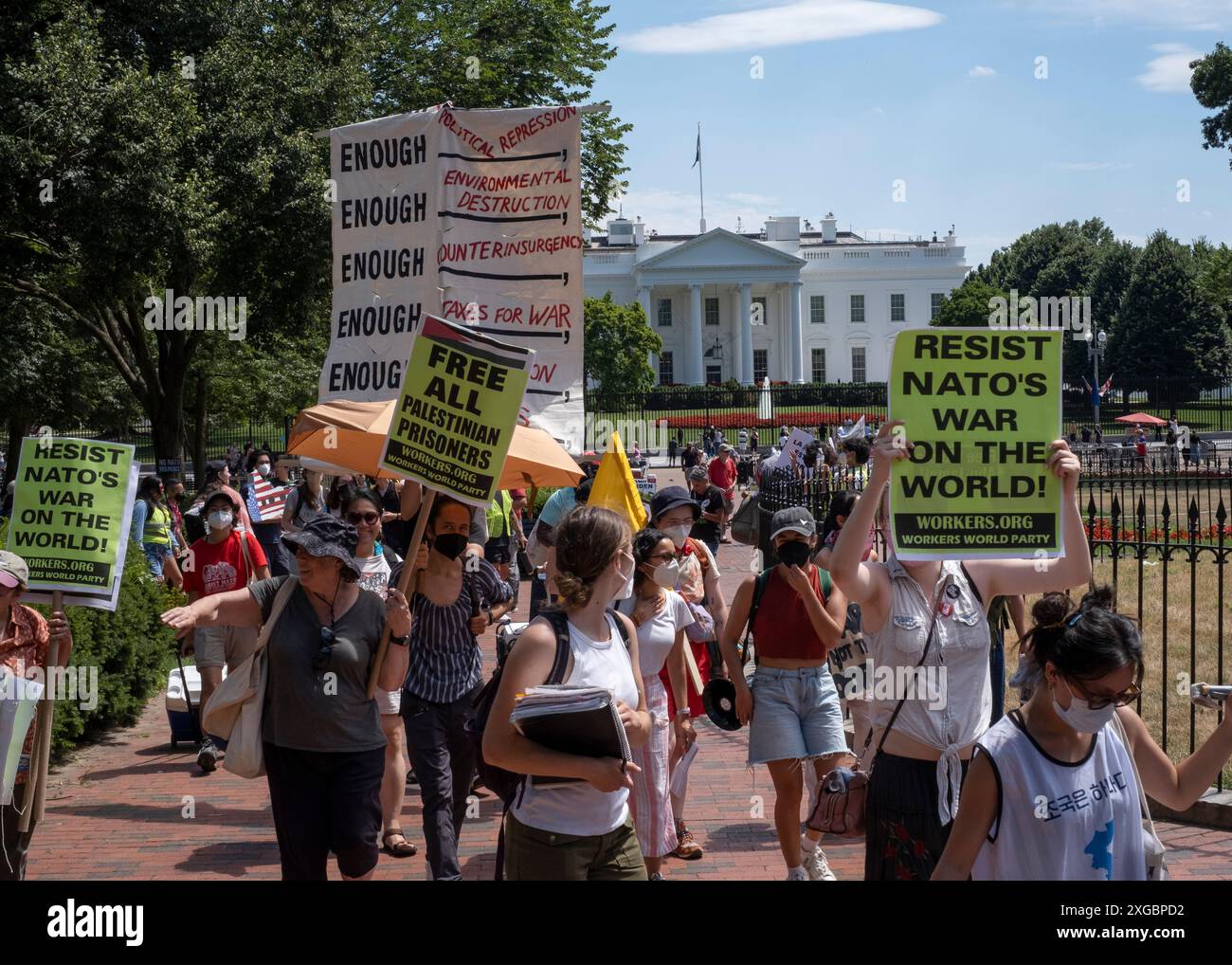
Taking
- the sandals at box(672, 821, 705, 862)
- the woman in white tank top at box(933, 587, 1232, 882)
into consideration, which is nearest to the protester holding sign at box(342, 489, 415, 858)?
the sandals at box(672, 821, 705, 862)

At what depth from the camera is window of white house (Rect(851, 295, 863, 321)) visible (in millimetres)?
110812

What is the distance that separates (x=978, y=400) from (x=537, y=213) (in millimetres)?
4043

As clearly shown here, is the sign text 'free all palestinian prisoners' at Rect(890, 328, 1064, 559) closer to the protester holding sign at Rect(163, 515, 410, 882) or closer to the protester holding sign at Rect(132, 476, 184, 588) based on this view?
the protester holding sign at Rect(163, 515, 410, 882)

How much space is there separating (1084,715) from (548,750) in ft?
4.40

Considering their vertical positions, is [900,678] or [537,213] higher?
[537,213]

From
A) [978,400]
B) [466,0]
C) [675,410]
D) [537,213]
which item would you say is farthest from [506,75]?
[675,410]

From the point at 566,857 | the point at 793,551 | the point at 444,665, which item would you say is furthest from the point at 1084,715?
the point at 444,665

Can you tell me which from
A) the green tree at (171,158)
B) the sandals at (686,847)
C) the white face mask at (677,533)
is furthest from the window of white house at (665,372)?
the sandals at (686,847)

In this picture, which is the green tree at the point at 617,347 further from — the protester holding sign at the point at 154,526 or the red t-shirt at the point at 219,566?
the red t-shirt at the point at 219,566

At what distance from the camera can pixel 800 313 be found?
109 m

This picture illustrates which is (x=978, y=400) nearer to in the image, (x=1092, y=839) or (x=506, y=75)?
(x=1092, y=839)

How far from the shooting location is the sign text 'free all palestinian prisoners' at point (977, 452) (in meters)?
4.13

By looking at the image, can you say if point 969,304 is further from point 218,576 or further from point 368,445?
point 368,445
